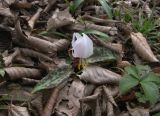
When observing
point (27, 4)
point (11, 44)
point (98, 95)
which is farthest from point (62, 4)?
point (98, 95)

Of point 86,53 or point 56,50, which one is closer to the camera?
point 86,53

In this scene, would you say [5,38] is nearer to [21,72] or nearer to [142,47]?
[21,72]

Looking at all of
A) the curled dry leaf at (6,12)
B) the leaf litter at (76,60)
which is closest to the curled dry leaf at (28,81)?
the leaf litter at (76,60)

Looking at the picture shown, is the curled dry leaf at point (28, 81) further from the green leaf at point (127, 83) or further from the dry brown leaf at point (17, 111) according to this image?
the green leaf at point (127, 83)

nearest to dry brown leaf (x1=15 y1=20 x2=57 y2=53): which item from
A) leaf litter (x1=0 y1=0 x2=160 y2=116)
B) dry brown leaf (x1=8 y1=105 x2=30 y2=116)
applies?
leaf litter (x1=0 y1=0 x2=160 y2=116)

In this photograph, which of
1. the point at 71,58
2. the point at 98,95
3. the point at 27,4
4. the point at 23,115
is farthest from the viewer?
the point at 27,4

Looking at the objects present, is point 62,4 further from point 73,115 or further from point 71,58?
point 73,115
